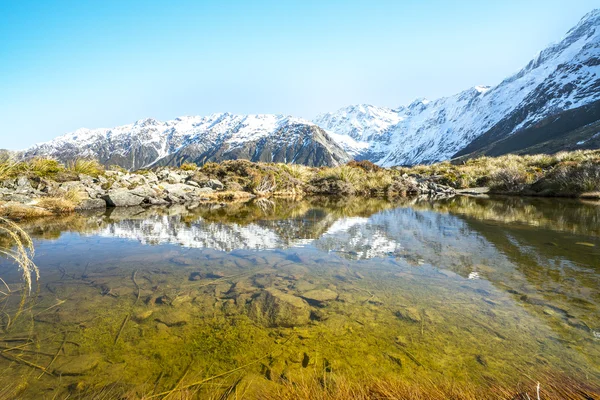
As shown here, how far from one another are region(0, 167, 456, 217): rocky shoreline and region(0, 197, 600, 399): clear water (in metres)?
7.45

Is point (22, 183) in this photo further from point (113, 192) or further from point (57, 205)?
point (113, 192)

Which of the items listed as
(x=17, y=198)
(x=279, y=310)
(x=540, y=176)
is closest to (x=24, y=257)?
(x=279, y=310)

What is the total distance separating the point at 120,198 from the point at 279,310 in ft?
44.5

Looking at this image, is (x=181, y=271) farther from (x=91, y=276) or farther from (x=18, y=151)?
(x=18, y=151)

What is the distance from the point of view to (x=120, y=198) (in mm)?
13438

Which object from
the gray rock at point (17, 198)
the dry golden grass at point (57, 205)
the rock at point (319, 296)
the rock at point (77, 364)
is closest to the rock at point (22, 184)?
the gray rock at point (17, 198)

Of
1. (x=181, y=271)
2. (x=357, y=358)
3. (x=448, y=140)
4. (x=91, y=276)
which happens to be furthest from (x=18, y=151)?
(x=448, y=140)

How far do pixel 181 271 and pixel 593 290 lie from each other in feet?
18.1

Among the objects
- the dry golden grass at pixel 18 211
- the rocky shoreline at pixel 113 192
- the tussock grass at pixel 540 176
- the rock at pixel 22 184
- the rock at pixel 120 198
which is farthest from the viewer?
the tussock grass at pixel 540 176

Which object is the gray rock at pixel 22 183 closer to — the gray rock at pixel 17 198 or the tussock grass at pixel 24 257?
the gray rock at pixel 17 198

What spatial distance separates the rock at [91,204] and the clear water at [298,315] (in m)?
7.75

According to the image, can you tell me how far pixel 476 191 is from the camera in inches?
876

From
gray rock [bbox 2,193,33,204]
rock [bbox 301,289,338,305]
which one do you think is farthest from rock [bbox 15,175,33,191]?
rock [bbox 301,289,338,305]

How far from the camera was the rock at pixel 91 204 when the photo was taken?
1207 cm
